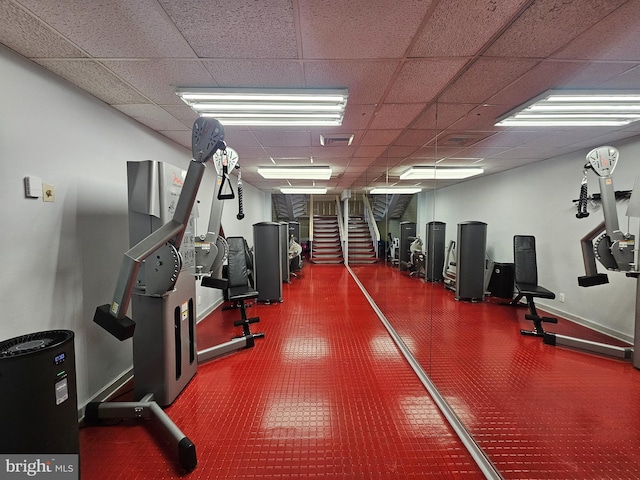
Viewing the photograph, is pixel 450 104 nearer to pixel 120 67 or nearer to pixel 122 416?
pixel 120 67

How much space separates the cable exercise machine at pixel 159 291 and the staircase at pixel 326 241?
7407mm

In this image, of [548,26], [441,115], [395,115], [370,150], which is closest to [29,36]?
[395,115]

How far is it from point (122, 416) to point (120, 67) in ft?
7.87

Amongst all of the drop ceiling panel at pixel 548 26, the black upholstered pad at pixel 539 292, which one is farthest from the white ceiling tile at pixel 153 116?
the black upholstered pad at pixel 539 292

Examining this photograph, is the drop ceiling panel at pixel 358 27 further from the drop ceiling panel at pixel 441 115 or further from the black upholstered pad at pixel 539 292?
the black upholstered pad at pixel 539 292

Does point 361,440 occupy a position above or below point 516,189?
below

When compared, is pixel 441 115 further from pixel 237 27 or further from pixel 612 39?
pixel 237 27

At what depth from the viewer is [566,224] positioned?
5.96ft

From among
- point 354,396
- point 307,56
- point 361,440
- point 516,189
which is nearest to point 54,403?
point 361,440

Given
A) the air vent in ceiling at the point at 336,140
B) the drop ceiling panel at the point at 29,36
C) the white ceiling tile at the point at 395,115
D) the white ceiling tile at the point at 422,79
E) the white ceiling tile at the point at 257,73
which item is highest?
the air vent in ceiling at the point at 336,140

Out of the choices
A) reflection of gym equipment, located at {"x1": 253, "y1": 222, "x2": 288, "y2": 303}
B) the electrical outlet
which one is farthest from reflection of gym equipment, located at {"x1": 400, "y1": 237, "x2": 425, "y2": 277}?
the electrical outlet

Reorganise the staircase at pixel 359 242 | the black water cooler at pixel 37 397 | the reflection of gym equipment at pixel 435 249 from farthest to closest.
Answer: the staircase at pixel 359 242 < the reflection of gym equipment at pixel 435 249 < the black water cooler at pixel 37 397

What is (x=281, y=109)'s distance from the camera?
228 centimetres

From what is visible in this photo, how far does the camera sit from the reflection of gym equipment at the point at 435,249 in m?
2.95
